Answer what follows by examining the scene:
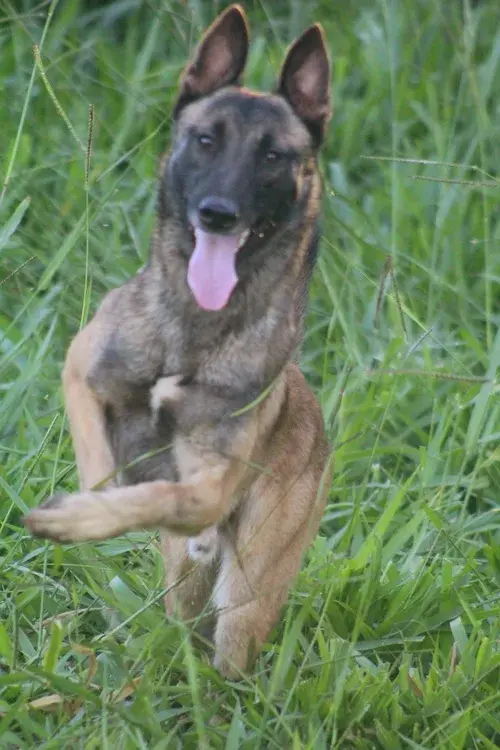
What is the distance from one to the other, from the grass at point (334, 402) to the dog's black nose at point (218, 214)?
0.47 meters

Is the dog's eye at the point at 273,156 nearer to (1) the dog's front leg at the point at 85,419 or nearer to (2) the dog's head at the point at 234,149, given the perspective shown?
(2) the dog's head at the point at 234,149

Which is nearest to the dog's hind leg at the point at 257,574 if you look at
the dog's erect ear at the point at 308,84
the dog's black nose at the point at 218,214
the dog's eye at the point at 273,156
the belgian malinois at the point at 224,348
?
the belgian malinois at the point at 224,348

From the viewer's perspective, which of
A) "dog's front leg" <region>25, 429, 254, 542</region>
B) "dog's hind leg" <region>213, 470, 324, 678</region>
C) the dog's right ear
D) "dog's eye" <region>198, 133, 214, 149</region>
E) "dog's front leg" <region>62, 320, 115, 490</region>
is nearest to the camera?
"dog's front leg" <region>25, 429, 254, 542</region>

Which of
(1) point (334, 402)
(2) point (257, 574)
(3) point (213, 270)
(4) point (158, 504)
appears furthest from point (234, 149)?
(1) point (334, 402)

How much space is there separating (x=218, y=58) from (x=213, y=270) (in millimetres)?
756

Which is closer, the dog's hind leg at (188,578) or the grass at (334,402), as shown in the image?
the grass at (334,402)

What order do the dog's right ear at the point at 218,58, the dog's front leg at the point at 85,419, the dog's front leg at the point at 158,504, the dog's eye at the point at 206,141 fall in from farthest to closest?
1. the dog's right ear at the point at 218,58
2. the dog's eye at the point at 206,141
3. the dog's front leg at the point at 85,419
4. the dog's front leg at the point at 158,504

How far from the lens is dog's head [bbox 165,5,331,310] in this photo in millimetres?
4496

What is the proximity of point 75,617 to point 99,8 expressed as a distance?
5.35 meters

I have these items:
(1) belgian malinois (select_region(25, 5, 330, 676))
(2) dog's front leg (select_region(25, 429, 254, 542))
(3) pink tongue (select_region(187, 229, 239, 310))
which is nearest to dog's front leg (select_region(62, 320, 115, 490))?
(1) belgian malinois (select_region(25, 5, 330, 676))

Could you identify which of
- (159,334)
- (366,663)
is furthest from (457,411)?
(159,334)

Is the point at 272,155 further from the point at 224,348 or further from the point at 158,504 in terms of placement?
the point at 158,504

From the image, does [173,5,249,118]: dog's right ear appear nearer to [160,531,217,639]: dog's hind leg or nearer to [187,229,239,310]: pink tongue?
[187,229,239,310]: pink tongue

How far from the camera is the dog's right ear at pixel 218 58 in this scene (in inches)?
189
